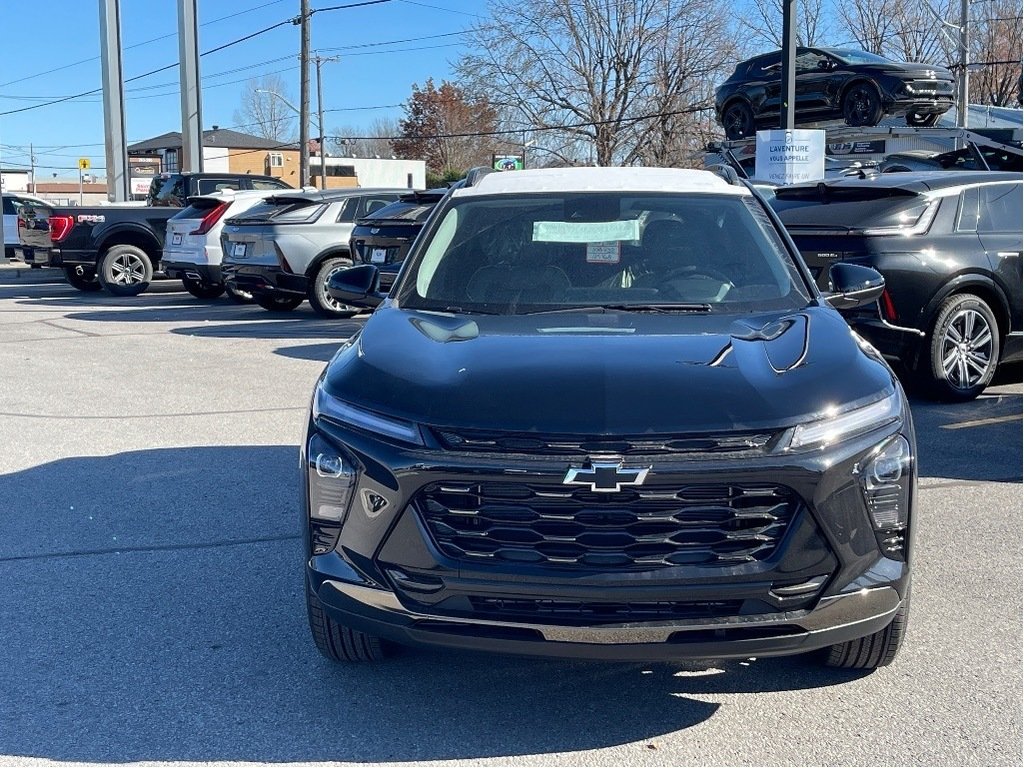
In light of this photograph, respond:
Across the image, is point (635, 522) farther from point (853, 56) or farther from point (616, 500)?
point (853, 56)

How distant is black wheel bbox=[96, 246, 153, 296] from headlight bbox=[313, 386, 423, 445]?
16.4 metres

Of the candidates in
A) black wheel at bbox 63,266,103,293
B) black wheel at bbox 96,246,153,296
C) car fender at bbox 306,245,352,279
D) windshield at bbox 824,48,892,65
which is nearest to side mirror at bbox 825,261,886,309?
car fender at bbox 306,245,352,279

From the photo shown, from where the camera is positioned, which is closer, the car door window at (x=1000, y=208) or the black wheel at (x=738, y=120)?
the car door window at (x=1000, y=208)

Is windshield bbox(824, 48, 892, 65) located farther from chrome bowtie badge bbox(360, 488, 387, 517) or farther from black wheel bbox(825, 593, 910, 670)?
chrome bowtie badge bbox(360, 488, 387, 517)

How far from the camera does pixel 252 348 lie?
12289 mm

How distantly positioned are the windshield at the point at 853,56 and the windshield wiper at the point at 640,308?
53.2 ft

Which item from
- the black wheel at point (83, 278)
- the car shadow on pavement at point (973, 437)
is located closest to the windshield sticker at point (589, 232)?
the car shadow on pavement at point (973, 437)

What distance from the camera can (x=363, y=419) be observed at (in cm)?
339

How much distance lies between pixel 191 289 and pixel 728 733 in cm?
1667

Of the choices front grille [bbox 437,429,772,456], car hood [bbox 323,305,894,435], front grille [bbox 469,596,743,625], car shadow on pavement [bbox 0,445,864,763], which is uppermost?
car hood [bbox 323,305,894,435]

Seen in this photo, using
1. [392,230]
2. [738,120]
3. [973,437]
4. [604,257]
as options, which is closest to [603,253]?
[604,257]

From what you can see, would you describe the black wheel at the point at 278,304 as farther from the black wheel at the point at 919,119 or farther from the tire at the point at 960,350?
the black wheel at the point at 919,119

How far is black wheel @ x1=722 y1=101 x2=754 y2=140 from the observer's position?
21.2 m

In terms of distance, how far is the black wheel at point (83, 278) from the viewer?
756 inches
